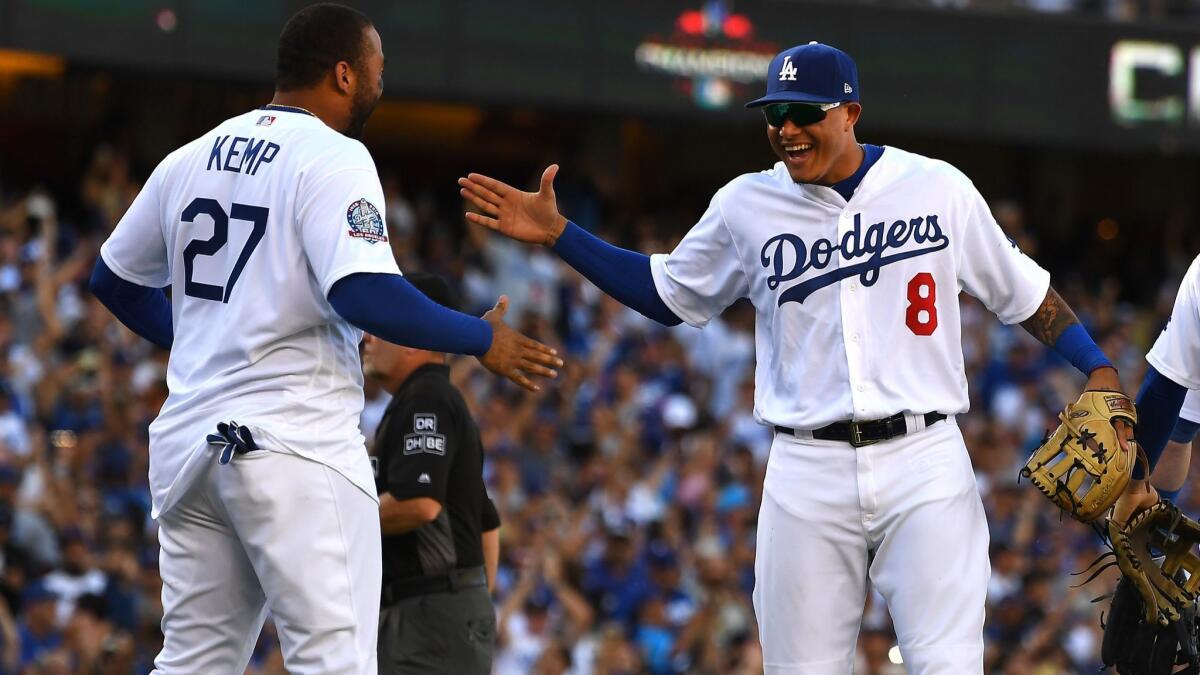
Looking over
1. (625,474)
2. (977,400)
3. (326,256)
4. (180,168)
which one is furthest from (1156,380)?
(977,400)

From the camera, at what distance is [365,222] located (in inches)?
168

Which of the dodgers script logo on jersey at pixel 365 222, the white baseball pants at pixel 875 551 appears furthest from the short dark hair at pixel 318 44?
the white baseball pants at pixel 875 551

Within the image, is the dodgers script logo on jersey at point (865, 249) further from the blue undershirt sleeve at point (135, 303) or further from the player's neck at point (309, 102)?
the blue undershirt sleeve at point (135, 303)

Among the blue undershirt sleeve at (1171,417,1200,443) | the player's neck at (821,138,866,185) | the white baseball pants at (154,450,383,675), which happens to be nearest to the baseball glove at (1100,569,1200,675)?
the blue undershirt sleeve at (1171,417,1200,443)

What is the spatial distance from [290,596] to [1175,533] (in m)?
2.63

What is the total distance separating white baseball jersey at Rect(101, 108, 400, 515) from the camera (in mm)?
4270

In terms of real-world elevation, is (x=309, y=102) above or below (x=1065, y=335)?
above

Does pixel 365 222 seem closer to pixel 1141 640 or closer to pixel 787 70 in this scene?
pixel 787 70

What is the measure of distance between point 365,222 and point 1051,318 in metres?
1.96

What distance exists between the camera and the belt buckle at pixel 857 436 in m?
4.70

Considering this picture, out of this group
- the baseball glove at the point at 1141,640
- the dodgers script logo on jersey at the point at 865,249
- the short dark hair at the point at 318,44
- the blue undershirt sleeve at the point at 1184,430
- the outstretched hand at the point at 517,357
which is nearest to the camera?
the outstretched hand at the point at 517,357

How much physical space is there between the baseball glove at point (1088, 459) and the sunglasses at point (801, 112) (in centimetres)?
105

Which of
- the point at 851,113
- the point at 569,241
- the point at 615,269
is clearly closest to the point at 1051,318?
the point at 851,113

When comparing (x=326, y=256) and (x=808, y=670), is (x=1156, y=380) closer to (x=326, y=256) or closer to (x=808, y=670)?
(x=808, y=670)
